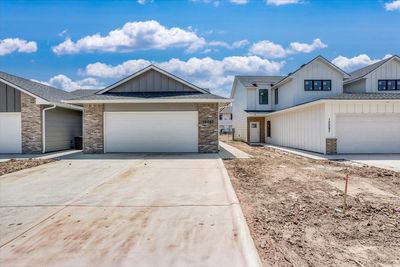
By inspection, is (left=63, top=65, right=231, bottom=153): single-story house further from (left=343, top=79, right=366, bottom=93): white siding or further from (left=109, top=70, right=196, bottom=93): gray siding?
(left=343, top=79, right=366, bottom=93): white siding

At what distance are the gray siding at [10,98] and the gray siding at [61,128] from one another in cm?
152

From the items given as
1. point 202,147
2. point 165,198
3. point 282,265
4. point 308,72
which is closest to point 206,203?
point 165,198

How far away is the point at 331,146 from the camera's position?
14.6 m

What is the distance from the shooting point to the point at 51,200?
6184 millimetres

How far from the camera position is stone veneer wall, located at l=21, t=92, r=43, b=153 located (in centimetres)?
1567

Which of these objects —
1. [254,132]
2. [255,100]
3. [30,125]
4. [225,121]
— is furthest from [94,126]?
[225,121]

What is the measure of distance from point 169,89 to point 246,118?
12.5m

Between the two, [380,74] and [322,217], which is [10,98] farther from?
[380,74]

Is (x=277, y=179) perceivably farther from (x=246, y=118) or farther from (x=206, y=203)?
(x=246, y=118)

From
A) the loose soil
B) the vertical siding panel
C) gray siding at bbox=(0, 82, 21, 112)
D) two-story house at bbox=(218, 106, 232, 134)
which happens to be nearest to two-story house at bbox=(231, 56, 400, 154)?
the loose soil

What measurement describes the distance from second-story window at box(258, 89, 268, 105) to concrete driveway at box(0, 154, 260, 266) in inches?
758

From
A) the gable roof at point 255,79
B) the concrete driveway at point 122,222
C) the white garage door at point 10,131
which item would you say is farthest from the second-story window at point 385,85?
the white garage door at point 10,131

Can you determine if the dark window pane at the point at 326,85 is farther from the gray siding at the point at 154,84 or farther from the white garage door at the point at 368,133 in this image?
the gray siding at the point at 154,84

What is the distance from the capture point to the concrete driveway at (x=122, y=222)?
354 centimetres
